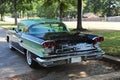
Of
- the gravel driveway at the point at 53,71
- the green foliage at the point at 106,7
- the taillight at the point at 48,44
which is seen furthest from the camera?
the green foliage at the point at 106,7

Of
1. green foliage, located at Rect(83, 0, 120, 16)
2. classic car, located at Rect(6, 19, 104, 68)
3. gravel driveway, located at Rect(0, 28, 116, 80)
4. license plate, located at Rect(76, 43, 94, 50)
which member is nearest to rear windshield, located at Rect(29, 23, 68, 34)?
classic car, located at Rect(6, 19, 104, 68)

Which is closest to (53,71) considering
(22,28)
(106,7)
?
(22,28)

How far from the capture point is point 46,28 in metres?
8.39

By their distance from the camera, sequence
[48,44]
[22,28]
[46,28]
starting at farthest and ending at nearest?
[22,28] → [46,28] → [48,44]

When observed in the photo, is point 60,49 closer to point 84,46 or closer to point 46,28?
point 84,46

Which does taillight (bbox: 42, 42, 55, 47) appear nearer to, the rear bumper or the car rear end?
the car rear end

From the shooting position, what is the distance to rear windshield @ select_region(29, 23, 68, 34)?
816 cm

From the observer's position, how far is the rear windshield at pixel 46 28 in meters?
8.16

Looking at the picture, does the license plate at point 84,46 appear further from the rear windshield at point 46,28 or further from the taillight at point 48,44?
the rear windshield at point 46,28

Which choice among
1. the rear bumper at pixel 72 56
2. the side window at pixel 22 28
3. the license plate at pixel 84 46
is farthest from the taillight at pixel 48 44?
the side window at pixel 22 28

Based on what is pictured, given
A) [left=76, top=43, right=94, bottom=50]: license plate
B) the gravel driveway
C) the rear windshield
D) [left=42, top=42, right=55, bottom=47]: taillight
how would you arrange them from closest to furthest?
[left=42, top=42, right=55, bottom=47]: taillight, the gravel driveway, [left=76, top=43, right=94, bottom=50]: license plate, the rear windshield

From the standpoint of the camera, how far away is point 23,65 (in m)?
8.13

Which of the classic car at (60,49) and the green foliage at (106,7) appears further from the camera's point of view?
the green foliage at (106,7)

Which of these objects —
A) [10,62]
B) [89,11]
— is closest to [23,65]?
[10,62]
